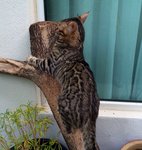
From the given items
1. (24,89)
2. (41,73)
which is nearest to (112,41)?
(41,73)

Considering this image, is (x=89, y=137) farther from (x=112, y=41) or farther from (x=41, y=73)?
(x=112, y=41)

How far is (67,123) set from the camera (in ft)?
3.25

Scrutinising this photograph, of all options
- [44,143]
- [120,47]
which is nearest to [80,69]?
[120,47]

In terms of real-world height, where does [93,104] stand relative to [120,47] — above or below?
below

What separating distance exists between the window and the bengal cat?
15 centimetres

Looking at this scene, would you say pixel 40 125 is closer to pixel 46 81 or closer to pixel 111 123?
pixel 46 81

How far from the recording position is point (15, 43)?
3.71 feet

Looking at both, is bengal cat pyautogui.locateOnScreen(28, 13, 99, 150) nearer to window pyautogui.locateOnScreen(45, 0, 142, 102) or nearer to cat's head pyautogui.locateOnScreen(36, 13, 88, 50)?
cat's head pyautogui.locateOnScreen(36, 13, 88, 50)

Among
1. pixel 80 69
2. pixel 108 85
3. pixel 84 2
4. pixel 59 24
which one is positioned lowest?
pixel 108 85

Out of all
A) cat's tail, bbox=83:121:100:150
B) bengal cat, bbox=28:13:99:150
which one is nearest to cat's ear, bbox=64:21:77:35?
bengal cat, bbox=28:13:99:150

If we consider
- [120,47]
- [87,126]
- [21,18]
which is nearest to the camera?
[87,126]

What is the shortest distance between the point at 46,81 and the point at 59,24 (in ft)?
0.89

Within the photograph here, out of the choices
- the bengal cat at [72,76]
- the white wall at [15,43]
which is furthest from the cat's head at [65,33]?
the white wall at [15,43]

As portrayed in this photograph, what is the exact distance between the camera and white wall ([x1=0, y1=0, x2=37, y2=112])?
107 centimetres
